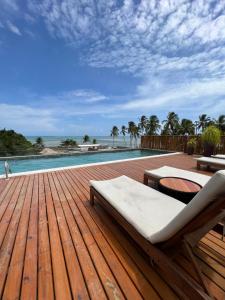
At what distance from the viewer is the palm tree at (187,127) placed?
34.0 metres

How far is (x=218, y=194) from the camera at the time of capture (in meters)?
0.83

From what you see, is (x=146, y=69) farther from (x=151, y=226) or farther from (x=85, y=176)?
(x=151, y=226)

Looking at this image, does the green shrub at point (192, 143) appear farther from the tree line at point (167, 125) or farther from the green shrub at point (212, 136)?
the tree line at point (167, 125)

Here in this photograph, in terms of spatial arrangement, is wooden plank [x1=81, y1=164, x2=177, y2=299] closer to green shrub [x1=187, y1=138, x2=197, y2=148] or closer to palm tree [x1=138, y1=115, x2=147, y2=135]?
green shrub [x1=187, y1=138, x2=197, y2=148]

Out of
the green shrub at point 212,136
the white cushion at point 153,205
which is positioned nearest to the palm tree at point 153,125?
the green shrub at point 212,136

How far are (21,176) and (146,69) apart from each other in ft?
23.8

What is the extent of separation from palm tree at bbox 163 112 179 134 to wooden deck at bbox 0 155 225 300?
111 ft

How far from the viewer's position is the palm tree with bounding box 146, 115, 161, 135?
32250mm

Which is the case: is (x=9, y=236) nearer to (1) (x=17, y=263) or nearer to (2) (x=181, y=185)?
(1) (x=17, y=263)

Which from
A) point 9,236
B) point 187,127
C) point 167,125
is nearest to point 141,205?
point 9,236

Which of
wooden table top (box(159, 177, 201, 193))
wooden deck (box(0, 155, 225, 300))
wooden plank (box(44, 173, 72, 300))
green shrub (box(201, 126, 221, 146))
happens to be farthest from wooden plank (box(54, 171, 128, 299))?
green shrub (box(201, 126, 221, 146))

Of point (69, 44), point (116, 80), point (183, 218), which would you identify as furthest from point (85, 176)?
point (116, 80)

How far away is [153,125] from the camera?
32.3 metres

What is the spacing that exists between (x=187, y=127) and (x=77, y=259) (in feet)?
124
